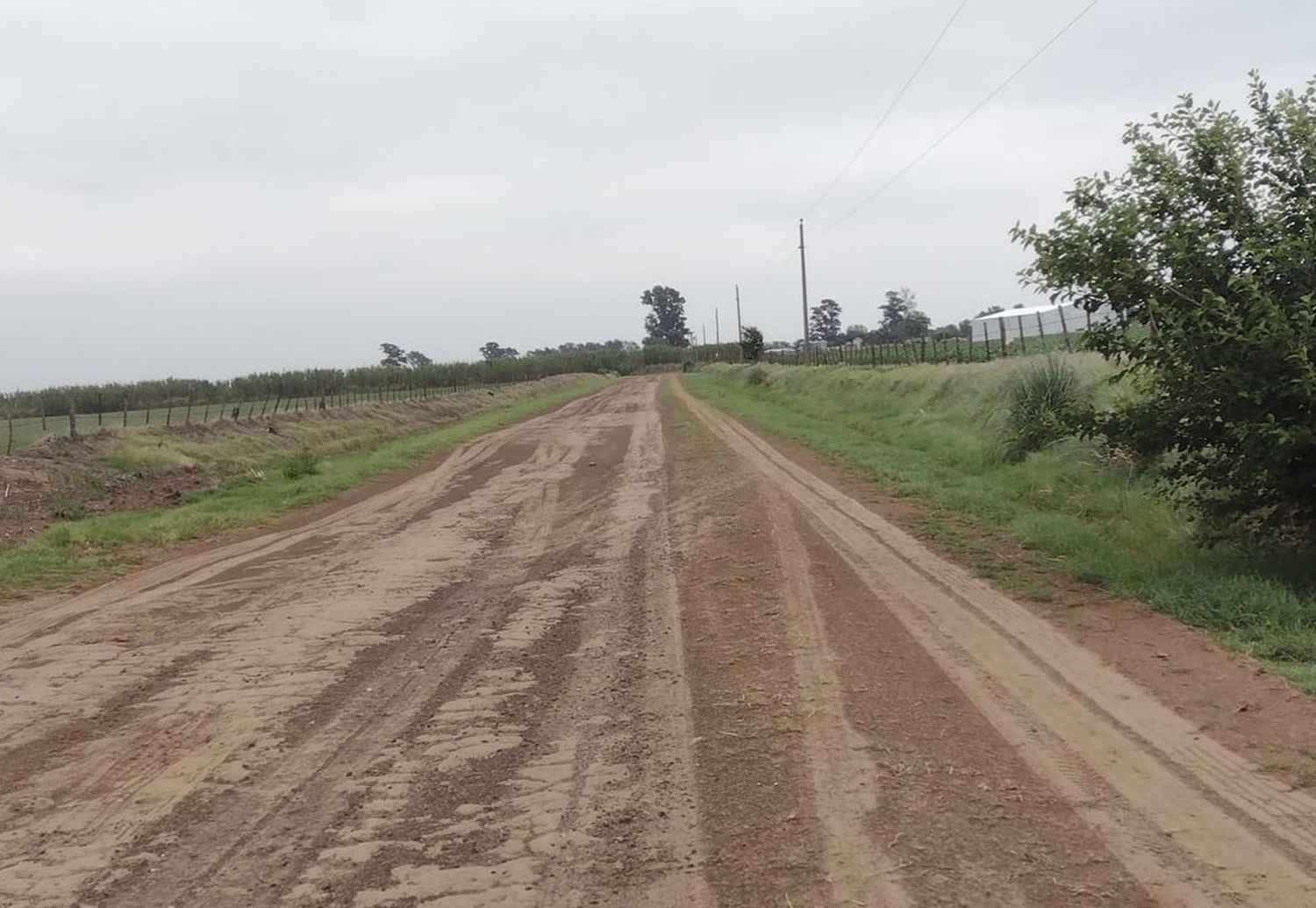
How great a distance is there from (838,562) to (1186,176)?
13.7 ft

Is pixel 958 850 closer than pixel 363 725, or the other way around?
pixel 958 850

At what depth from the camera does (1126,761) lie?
4.15 metres

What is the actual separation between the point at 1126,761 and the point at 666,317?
16726 centimetres

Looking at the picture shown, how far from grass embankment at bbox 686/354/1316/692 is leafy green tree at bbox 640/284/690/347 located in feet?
478

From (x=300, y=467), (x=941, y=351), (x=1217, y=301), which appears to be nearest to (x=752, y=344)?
(x=941, y=351)

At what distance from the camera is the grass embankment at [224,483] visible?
1028 centimetres

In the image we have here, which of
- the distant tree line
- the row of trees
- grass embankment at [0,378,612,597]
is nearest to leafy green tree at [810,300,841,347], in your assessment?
the row of trees

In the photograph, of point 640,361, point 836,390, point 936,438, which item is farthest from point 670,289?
point 936,438

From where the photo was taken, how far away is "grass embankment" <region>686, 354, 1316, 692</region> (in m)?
6.26

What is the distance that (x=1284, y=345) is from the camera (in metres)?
6.30

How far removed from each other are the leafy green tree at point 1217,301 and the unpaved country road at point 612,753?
2.13 m

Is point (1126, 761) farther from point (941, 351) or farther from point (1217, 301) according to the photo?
point (941, 351)

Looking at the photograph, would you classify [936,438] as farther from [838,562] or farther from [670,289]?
[670,289]

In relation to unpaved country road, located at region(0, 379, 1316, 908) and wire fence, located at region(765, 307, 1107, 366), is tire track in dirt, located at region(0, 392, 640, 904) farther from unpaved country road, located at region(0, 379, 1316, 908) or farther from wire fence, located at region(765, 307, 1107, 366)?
wire fence, located at region(765, 307, 1107, 366)
